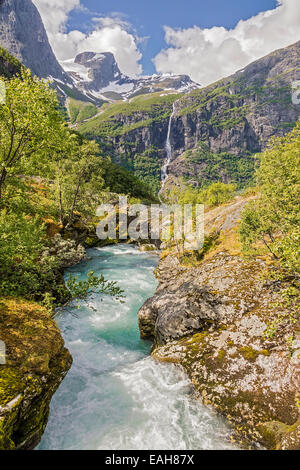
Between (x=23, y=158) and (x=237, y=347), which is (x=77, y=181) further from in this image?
(x=237, y=347)

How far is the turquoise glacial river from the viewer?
375 inches

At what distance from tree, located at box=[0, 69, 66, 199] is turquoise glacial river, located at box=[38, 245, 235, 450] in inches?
308

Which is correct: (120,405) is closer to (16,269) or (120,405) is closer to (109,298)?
(16,269)

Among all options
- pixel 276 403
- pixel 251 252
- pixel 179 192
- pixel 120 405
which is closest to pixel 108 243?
pixel 179 192

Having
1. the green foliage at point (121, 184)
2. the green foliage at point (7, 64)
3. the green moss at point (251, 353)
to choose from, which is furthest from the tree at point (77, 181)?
the green foliage at point (7, 64)

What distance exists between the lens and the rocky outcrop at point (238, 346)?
9.06 meters

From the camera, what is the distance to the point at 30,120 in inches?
410

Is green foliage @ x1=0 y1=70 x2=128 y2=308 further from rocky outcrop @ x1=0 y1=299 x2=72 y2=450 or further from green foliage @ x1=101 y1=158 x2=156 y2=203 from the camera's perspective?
green foliage @ x1=101 y1=158 x2=156 y2=203

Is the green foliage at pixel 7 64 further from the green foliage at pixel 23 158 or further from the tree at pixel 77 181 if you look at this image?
the green foliage at pixel 23 158

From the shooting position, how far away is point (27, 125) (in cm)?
1075

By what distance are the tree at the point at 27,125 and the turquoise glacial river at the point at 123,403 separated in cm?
782

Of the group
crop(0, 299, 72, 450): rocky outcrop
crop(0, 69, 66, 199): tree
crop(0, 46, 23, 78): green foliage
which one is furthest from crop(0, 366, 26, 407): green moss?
crop(0, 46, 23, 78): green foliage

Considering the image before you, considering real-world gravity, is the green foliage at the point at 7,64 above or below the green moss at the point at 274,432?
above
